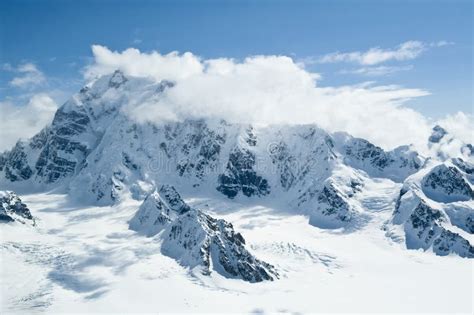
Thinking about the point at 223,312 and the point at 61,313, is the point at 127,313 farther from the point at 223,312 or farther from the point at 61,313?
the point at 223,312

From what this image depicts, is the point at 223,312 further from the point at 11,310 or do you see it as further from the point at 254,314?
the point at 11,310

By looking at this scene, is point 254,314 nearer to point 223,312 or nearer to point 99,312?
point 223,312

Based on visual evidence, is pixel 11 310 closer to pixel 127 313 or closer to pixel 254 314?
pixel 127 313

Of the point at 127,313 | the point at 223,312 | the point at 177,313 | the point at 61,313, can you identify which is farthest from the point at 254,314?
the point at 61,313

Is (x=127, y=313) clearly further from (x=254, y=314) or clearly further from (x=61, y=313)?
(x=254, y=314)

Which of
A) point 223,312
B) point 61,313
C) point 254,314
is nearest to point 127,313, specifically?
point 61,313

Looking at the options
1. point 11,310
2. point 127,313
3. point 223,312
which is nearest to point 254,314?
point 223,312

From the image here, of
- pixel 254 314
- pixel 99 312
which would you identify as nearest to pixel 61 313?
pixel 99 312
